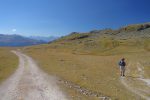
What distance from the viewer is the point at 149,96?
969 inches

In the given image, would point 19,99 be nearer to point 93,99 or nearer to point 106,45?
point 93,99

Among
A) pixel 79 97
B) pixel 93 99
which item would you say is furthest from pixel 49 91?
pixel 93 99

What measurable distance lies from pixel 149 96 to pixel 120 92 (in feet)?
11.4

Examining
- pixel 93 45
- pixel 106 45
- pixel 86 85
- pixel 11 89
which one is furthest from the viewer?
pixel 93 45

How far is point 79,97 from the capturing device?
79.2 ft

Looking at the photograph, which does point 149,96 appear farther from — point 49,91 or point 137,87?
point 49,91

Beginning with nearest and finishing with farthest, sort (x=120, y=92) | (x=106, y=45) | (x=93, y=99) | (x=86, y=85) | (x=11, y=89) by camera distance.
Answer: (x=93, y=99) < (x=120, y=92) < (x=11, y=89) < (x=86, y=85) < (x=106, y=45)

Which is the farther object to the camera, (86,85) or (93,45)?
(93,45)

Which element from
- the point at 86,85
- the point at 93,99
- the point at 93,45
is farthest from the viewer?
the point at 93,45

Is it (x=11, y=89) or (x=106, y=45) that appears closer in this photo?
(x=11, y=89)

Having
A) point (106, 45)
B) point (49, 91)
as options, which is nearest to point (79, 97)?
point (49, 91)

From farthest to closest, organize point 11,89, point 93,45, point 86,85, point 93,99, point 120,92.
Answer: point 93,45, point 86,85, point 11,89, point 120,92, point 93,99

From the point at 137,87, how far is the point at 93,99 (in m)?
9.31

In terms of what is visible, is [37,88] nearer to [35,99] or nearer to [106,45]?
[35,99]
